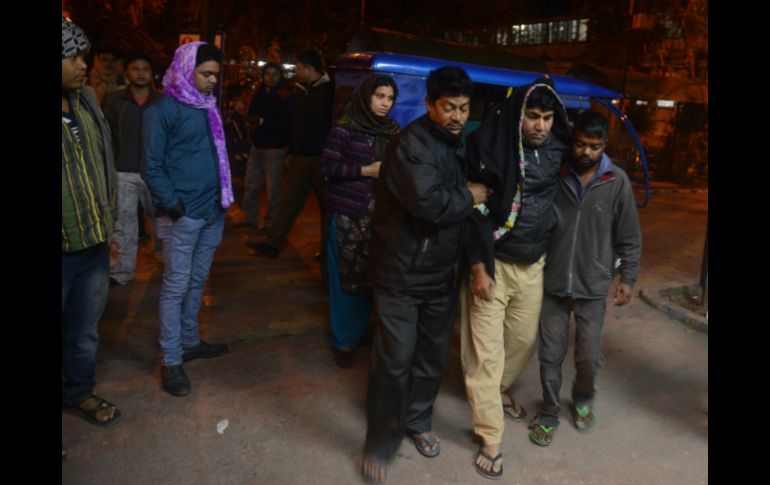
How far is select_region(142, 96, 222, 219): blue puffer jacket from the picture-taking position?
357cm

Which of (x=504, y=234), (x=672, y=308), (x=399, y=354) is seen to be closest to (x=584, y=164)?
(x=504, y=234)

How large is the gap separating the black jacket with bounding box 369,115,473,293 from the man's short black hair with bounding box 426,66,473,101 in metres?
0.14

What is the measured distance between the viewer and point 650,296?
628 centimetres

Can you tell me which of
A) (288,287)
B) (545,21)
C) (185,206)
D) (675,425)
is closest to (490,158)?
(185,206)

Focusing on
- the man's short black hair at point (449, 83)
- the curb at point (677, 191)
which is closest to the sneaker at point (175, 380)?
the man's short black hair at point (449, 83)

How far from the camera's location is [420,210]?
2797mm

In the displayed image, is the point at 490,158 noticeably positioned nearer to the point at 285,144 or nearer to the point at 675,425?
the point at 675,425

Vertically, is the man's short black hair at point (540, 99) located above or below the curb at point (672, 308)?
above

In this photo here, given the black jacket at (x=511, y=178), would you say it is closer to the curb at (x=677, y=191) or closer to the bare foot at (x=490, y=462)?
the bare foot at (x=490, y=462)

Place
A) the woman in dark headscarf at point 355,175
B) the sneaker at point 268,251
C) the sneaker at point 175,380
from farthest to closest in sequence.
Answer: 1. the sneaker at point 268,251
2. the woman in dark headscarf at point 355,175
3. the sneaker at point 175,380

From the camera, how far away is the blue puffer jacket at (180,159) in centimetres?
357

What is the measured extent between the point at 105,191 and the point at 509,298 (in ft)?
6.94

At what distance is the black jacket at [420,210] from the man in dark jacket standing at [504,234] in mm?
147

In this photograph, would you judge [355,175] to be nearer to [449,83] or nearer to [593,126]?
[449,83]
